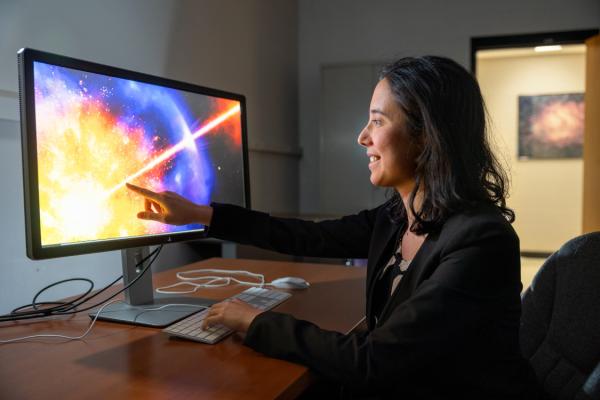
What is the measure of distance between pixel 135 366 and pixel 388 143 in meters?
0.61

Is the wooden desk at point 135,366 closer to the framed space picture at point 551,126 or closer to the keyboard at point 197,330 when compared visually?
the keyboard at point 197,330

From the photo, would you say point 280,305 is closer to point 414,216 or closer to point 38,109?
point 414,216

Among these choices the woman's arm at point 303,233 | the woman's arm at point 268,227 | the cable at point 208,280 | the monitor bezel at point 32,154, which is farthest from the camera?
the cable at point 208,280

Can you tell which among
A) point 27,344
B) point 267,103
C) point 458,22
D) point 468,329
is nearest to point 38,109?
point 27,344

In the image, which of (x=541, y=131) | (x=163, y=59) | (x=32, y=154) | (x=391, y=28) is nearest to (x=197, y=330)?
(x=32, y=154)

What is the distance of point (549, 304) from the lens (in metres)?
1.09

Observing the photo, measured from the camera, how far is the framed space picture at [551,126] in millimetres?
5973

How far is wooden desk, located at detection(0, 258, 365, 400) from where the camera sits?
2.51 ft

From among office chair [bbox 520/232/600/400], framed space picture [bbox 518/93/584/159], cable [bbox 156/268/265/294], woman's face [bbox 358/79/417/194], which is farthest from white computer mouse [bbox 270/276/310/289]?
framed space picture [bbox 518/93/584/159]

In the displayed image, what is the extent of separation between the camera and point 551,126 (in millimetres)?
6043

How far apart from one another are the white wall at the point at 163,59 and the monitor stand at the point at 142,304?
580 millimetres

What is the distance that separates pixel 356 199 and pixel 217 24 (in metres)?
1.55

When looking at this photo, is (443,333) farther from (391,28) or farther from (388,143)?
(391,28)

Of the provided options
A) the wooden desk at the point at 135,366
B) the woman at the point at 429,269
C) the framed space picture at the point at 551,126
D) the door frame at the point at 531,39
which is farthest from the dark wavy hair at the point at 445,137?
the framed space picture at the point at 551,126
